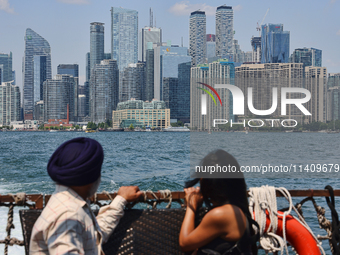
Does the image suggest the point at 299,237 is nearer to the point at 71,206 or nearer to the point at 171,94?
the point at 71,206

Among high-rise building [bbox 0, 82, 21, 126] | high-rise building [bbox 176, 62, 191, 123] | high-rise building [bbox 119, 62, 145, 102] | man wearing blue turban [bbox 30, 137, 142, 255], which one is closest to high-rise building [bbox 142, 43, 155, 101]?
high-rise building [bbox 119, 62, 145, 102]

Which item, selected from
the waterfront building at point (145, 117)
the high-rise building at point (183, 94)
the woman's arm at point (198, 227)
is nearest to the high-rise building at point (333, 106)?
the woman's arm at point (198, 227)

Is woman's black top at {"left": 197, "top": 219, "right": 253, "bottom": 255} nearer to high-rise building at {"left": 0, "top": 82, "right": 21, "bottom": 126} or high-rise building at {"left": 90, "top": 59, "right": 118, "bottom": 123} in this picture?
high-rise building at {"left": 90, "top": 59, "right": 118, "bottom": 123}

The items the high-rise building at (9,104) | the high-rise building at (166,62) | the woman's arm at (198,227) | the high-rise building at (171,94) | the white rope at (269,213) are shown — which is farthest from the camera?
the high-rise building at (166,62)

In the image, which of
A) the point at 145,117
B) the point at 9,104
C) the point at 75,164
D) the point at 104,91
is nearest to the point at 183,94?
the point at 145,117

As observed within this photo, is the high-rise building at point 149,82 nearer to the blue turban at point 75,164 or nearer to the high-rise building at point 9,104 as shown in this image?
the high-rise building at point 9,104
